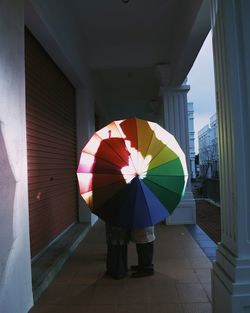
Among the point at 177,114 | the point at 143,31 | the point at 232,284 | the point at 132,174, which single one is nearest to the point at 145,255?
the point at 132,174

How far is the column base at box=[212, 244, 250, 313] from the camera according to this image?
266 cm

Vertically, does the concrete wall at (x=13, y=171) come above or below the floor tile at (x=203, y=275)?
above

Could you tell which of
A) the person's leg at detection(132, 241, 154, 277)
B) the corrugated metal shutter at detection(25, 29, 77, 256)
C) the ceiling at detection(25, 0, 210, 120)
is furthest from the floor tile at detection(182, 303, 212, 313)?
the ceiling at detection(25, 0, 210, 120)

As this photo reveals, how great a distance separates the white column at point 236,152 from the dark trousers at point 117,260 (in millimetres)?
1959

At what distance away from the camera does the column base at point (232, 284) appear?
105 inches

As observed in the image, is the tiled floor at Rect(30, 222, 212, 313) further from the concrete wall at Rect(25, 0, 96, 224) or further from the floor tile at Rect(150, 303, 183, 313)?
the concrete wall at Rect(25, 0, 96, 224)

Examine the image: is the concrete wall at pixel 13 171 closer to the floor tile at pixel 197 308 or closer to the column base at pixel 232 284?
the floor tile at pixel 197 308

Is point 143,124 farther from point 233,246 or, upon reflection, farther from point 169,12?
point 169,12

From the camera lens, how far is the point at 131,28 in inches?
327

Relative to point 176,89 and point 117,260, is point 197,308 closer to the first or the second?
point 117,260

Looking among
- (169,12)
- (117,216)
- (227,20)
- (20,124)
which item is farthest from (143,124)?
(169,12)

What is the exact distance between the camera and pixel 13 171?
3.44 meters

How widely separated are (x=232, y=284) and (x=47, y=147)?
13.5ft

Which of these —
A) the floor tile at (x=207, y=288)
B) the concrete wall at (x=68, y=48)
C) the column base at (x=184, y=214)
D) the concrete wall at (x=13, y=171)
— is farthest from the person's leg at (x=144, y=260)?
the column base at (x=184, y=214)
